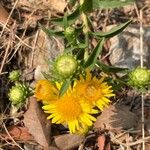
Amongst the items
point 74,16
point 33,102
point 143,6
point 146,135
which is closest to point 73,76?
point 74,16

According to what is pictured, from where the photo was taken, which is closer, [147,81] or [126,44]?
[147,81]

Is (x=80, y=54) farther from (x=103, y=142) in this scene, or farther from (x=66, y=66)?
(x=103, y=142)

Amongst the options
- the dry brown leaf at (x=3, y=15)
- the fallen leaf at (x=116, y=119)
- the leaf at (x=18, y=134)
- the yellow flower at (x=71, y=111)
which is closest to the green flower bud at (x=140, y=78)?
the yellow flower at (x=71, y=111)

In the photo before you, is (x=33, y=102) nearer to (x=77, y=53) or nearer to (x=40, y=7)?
(x=77, y=53)

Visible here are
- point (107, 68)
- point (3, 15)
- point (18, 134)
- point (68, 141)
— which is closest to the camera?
point (107, 68)

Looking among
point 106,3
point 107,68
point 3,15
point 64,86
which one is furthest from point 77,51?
point 3,15

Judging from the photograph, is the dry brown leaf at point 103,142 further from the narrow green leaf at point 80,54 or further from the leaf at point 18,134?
the narrow green leaf at point 80,54

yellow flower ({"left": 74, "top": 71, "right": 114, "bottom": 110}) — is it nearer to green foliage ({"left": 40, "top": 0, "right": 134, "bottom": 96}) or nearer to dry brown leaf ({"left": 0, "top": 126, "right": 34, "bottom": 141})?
green foliage ({"left": 40, "top": 0, "right": 134, "bottom": 96})

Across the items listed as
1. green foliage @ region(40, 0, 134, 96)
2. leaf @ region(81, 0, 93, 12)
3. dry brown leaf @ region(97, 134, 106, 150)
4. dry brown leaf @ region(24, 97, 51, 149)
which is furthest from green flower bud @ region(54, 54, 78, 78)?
dry brown leaf @ region(97, 134, 106, 150)
